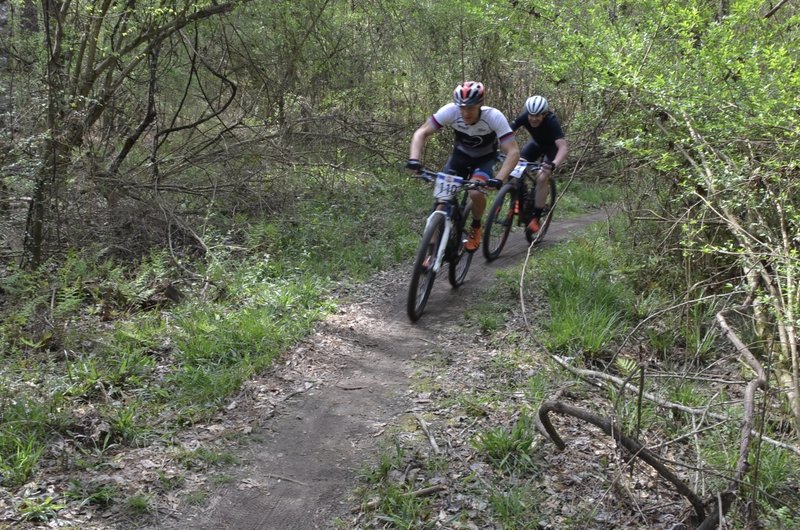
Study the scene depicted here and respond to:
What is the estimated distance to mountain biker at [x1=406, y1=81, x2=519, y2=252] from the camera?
6.20 m

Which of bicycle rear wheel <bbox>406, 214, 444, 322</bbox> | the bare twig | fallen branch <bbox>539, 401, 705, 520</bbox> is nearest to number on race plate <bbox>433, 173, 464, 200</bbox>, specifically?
bicycle rear wheel <bbox>406, 214, 444, 322</bbox>

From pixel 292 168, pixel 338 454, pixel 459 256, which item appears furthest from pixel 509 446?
pixel 292 168

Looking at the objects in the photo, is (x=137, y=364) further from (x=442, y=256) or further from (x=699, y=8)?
(x=699, y=8)

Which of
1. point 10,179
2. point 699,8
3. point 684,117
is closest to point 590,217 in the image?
point 699,8

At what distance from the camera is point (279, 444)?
14.3 feet

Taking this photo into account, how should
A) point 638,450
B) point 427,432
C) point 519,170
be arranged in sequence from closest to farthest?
point 638,450 → point 427,432 → point 519,170

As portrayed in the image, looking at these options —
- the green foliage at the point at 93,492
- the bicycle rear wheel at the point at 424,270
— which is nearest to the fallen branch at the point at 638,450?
the bicycle rear wheel at the point at 424,270

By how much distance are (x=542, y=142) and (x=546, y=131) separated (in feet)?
0.69

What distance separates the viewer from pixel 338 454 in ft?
14.0

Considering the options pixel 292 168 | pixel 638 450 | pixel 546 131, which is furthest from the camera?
pixel 292 168

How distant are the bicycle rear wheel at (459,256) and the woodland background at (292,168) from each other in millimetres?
1310

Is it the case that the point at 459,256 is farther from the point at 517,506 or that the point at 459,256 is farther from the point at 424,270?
the point at 517,506

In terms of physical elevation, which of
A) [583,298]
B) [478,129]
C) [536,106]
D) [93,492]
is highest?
[536,106]

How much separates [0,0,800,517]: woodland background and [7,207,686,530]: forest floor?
0.40 m
